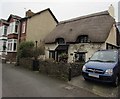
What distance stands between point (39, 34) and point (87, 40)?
9.58 m

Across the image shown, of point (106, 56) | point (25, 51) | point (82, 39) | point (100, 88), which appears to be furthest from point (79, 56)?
point (100, 88)

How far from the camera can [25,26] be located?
24500 mm

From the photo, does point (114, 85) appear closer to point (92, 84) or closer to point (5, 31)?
point (92, 84)

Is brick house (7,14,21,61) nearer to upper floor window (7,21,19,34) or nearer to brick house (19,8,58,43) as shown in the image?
upper floor window (7,21,19,34)

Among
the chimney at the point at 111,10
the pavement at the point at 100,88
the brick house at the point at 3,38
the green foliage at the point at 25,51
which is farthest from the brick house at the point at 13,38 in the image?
the pavement at the point at 100,88

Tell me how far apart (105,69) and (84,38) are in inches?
475

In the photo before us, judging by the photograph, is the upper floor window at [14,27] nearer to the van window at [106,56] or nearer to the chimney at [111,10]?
the chimney at [111,10]

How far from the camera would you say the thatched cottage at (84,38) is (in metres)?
18.1

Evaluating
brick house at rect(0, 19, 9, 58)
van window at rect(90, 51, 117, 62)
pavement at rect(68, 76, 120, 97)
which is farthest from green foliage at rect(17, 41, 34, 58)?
brick house at rect(0, 19, 9, 58)

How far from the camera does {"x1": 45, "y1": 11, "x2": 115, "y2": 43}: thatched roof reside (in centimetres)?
1805

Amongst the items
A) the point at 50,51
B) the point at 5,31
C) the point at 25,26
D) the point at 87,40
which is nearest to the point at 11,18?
the point at 5,31

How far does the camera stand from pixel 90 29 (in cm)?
1952

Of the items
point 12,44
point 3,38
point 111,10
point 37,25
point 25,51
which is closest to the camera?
point 25,51

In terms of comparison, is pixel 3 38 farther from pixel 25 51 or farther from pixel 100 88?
pixel 100 88
